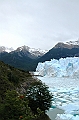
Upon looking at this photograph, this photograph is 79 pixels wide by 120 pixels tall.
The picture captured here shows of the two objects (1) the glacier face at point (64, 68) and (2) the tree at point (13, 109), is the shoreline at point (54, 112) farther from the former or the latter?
(1) the glacier face at point (64, 68)

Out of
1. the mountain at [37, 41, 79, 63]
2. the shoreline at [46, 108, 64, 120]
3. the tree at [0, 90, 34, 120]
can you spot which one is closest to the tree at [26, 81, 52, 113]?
the shoreline at [46, 108, 64, 120]

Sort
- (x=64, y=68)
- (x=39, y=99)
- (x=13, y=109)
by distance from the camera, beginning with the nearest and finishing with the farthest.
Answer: (x=13, y=109)
(x=39, y=99)
(x=64, y=68)

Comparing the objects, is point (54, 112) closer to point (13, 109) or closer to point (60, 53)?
point (13, 109)

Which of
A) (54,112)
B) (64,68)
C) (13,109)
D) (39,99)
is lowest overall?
(13,109)

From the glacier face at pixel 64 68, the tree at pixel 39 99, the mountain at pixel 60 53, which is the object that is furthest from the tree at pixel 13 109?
the mountain at pixel 60 53

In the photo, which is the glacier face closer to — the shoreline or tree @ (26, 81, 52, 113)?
the shoreline

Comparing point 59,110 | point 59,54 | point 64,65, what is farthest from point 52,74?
point 59,54

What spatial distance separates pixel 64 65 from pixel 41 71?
10.8 m

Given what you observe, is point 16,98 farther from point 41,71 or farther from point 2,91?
point 41,71

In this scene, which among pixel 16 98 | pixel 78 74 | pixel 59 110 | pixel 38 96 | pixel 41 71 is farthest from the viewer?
pixel 41 71

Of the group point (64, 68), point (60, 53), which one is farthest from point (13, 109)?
point (60, 53)

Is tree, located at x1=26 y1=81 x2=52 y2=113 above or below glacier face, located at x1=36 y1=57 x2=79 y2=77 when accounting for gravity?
below

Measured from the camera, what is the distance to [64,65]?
60.7 meters

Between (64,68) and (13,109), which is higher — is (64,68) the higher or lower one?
the higher one
